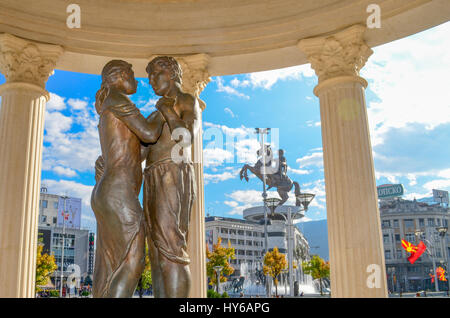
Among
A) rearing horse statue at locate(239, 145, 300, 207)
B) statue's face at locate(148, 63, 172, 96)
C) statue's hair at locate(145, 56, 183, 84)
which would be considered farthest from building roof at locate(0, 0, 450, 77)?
rearing horse statue at locate(239, 145, 300, 207)

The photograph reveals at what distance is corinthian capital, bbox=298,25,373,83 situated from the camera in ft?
74.1

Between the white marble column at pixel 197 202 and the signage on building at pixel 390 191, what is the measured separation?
145 m

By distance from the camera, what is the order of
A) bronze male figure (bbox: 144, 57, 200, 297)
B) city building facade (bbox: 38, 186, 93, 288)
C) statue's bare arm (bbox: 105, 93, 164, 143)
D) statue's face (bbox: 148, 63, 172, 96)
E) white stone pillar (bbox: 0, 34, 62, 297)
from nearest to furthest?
bronze male figure (bbox: 144, 57, 200, 297) → statue's bare arm (bbox: 105, 93, 164, 143) → statue's face (bbox: 148, 63, 172, 96) → white stone pillar (bbox: 0, 34, 62, 297) → city building facade (bbox: 38, 186, 93, 288)

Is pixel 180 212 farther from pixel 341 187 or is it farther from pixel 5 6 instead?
pixel 5 6

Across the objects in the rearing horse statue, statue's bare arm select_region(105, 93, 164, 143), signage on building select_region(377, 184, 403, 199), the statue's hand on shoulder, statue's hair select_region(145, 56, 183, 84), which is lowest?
statue's bare arm select_region(105, 93, 164, 143)

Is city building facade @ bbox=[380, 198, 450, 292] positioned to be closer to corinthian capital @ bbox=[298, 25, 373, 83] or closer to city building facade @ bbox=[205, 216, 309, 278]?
city building facade @ bbox=[205, 216, 309, 278]

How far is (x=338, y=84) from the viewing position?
22.2 metres

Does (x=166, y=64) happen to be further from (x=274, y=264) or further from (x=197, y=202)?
(x=274, y=264)

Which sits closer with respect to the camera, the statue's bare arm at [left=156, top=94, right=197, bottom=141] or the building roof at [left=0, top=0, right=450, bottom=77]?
the statue's bare arm at [left=156, top=94, right=197, bottom=141]

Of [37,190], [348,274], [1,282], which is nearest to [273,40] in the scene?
[348,274]

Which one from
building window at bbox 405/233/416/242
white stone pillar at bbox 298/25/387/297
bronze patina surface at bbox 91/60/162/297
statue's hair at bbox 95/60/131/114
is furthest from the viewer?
building window at bbox 405/233/416/242

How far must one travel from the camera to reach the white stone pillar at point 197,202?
22250 millimetres

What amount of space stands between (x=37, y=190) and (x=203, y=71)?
10630 millimetres

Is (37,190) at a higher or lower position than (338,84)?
lower
